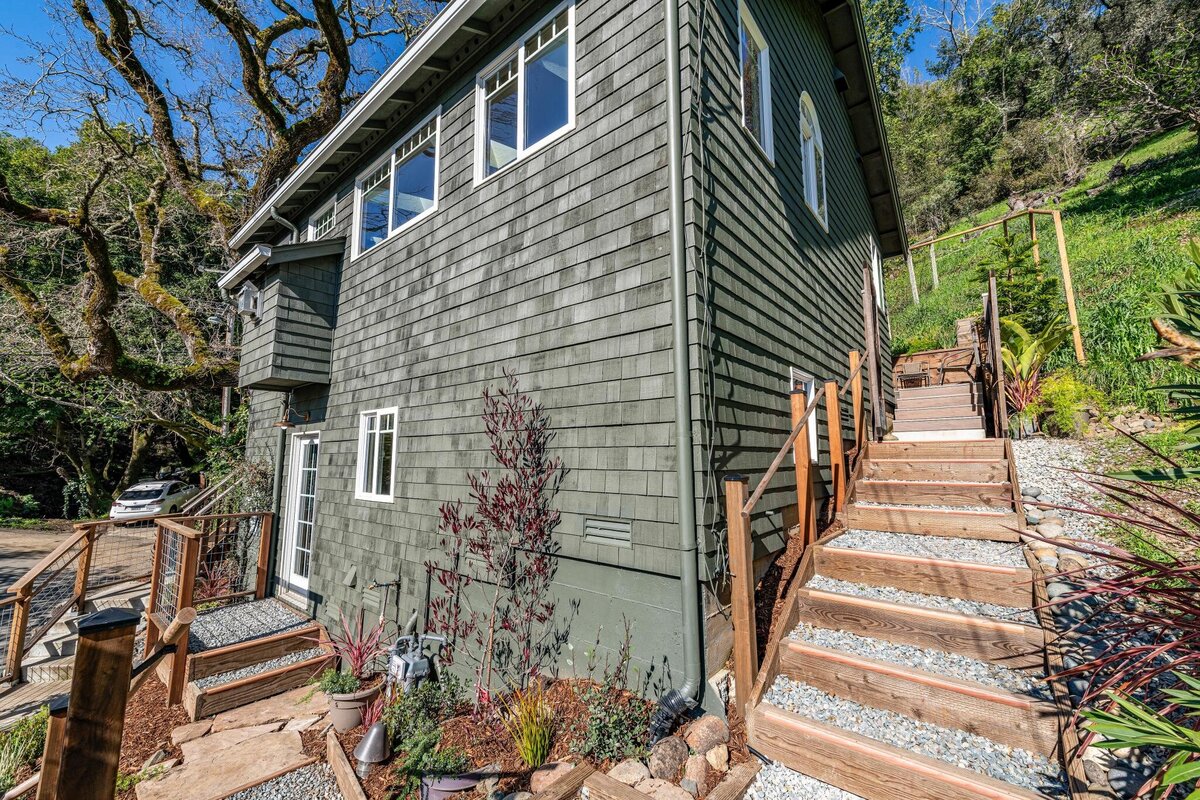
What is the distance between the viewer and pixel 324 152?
25.1 ft

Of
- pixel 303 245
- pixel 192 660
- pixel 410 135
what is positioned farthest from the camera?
pixel 303 245

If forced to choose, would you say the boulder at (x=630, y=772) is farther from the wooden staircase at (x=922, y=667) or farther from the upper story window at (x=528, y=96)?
the upper story window at (x=528, y=96)

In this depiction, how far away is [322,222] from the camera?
8.96 metres

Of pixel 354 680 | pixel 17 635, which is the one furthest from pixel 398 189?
pixel 17 635

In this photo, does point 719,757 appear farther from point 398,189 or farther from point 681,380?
point 398,189

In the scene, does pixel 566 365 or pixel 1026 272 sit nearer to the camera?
pixel 566 365

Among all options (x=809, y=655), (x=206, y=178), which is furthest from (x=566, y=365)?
(x=206, y=178)

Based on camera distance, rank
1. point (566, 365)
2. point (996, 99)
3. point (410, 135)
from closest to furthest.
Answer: point (566, 365) < point (410, 135) < point (996, 99)

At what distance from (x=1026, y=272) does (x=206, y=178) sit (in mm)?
20632

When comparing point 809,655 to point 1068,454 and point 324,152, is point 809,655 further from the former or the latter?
point 324,152

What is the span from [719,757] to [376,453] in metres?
5.42

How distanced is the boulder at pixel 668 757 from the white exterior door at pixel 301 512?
675 cm

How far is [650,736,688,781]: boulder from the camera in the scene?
2.77 m

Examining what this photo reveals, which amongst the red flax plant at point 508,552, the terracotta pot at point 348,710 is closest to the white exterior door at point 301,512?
the terracotta pot at point 348,710
